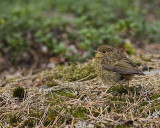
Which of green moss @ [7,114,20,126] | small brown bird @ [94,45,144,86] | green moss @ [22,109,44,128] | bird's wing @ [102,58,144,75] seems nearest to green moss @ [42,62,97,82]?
small brown bird @ [94,45,144,86]

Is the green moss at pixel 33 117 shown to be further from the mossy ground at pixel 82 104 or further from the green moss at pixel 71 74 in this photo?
the green moss at pixel 71 74

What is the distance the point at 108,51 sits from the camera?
14.8ft

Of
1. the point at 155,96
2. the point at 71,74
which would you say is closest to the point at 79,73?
the point at 71,74

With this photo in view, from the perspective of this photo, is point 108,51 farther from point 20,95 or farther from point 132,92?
point 20,95

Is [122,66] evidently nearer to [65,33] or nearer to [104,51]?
[104,51]

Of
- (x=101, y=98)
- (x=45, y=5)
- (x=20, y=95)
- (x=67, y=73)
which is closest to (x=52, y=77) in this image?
(x=67, y=73)

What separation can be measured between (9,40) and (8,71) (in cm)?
83

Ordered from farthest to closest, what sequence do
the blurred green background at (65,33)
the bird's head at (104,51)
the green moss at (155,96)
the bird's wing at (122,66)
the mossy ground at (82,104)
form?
the blurred green background at (65,33)
the bird's head at (104,51)
the bird's wing at (122,66)
the green moss at (155,96)
the mossy ground at (82,104)

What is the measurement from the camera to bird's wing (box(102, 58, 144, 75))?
4.02 meters

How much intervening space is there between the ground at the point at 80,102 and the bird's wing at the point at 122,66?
30 cm

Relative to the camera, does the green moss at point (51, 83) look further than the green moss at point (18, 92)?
Yes

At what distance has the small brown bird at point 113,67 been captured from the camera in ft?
13.4

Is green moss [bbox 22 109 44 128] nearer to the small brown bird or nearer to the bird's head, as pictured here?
the small brown bird

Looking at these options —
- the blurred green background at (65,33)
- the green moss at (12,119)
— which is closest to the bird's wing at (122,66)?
the green moss at (12,119)
